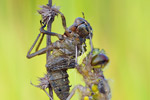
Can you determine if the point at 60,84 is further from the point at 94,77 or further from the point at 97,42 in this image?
the point at 97,42

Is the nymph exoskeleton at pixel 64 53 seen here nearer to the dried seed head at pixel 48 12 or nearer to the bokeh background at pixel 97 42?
the dried seed head at pixel 48 12

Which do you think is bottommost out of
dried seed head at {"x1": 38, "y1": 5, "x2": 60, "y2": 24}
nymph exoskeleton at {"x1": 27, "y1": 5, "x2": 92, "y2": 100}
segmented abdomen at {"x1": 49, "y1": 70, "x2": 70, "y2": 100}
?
segmented abdomen at {"x1": 49, "y1": 70, "x2": 70, "y2": 100}

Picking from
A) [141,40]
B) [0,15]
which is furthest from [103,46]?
[0,15]

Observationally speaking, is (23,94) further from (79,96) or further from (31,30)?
(79,96)

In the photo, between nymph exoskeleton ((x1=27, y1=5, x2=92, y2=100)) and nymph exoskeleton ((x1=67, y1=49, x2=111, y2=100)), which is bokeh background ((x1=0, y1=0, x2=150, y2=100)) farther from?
nymph exoskeleton ((x1=67, y1=49, x2=111, y2=100))

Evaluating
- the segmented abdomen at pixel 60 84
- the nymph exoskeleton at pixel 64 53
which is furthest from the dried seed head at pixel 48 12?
the segmented abdomen at pixel 60 84

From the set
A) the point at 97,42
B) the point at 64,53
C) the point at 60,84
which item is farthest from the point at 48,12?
the point at 97,42

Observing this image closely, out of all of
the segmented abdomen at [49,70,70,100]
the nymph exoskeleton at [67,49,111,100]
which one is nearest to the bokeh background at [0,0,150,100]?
the segmented abdomen at [49,70,70,100]
